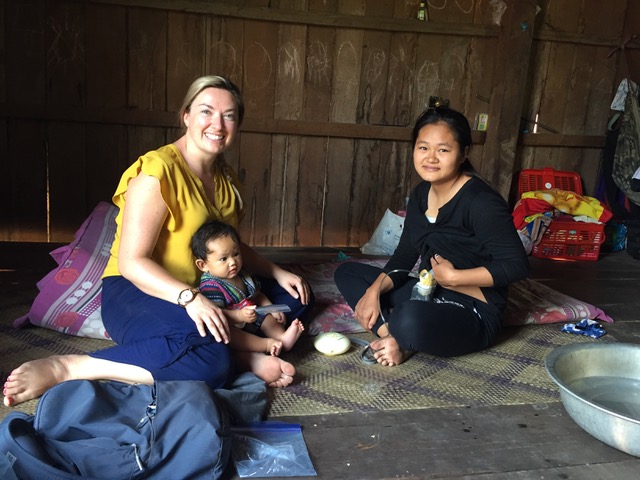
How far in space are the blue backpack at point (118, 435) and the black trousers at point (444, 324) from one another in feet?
2.60

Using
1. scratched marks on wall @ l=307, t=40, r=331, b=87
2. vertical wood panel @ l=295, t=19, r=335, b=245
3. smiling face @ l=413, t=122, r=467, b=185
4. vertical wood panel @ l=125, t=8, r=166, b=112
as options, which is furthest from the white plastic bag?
smiling face @ l=413, t=122, r=467, b=185

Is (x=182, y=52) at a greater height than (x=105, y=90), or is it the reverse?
(x=182, y=52)

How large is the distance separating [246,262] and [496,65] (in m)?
2.63

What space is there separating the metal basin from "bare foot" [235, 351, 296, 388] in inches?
30.3

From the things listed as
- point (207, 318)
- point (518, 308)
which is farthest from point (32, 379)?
point (518, 308)

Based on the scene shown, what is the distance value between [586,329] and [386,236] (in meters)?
1.45

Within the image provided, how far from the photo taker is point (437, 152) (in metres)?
1.99

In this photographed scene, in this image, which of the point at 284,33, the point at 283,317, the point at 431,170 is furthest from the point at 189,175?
the point at 284,33

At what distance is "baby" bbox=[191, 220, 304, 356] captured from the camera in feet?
6.07

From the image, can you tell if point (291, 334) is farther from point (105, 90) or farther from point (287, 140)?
point (105, 90)

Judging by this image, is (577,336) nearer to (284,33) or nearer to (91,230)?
(91,230)

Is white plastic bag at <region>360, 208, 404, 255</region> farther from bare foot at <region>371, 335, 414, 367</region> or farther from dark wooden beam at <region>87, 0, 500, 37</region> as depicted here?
bare foot at <region>371, 335, 414, 367</region>

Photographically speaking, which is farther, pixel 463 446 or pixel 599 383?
pixel 599 383

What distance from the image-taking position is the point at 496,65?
158 inches
